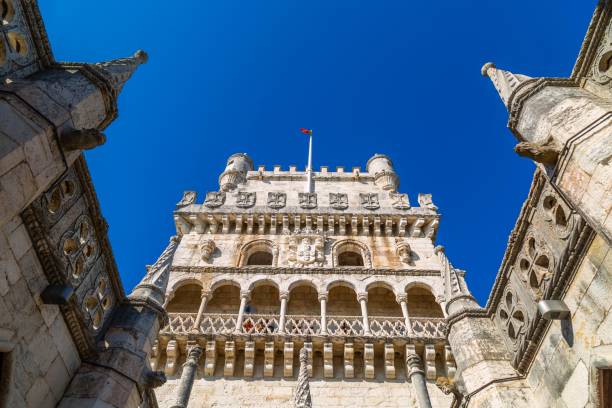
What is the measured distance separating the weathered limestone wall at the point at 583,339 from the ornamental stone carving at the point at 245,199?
18.7 meters

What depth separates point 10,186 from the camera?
4.99m

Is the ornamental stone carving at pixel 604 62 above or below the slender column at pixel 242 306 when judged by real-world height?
below

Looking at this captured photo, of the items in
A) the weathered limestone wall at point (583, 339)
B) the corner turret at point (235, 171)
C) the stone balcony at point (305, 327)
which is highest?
the corner turret at point (235, 171)

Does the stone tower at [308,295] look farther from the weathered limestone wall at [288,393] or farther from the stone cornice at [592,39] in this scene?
the stone cornice at [592,39]

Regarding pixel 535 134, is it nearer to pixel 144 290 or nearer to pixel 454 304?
pixel 454 304

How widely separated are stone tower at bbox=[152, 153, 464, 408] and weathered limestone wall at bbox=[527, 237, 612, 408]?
9.40ft

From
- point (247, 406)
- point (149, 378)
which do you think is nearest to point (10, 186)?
point (149, 378)

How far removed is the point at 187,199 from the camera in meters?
24.4

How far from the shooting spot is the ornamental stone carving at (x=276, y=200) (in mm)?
23962

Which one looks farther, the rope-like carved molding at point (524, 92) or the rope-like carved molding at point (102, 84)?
the rope-like carved molding at point (102, 84)

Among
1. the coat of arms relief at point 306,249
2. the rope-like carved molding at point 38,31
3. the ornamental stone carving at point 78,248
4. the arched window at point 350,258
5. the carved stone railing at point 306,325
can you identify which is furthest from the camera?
the arched window at point 350,258

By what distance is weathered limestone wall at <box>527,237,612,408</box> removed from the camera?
5.24 m

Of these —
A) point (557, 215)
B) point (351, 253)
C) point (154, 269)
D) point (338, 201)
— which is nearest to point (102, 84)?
point (154, 269)

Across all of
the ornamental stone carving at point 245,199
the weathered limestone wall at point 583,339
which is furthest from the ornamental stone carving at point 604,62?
the ornamental stone carving at point 245,199
